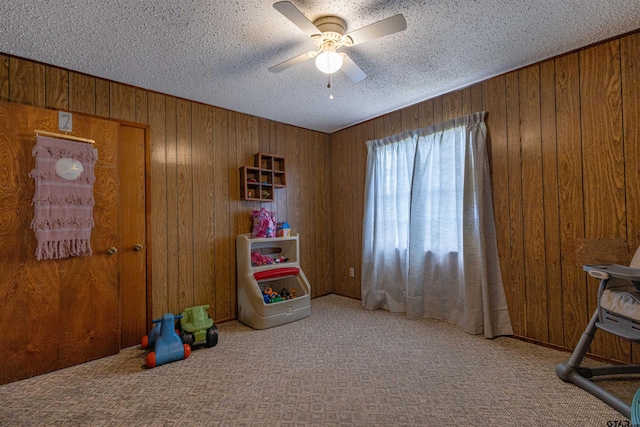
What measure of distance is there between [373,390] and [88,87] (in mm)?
3301

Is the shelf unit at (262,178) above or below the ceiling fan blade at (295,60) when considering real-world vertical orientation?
below

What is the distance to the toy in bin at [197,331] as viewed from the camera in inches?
102

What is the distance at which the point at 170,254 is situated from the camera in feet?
9.73

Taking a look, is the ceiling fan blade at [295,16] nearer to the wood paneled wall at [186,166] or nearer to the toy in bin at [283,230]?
the wood paneled wall at [186,166]

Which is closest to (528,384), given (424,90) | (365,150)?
(424,90)

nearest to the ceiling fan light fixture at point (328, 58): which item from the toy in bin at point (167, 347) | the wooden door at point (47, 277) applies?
the wooden door at point (47, 277)

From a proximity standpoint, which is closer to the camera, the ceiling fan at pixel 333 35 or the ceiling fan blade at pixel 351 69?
the ceiling fan at pixel 333 35

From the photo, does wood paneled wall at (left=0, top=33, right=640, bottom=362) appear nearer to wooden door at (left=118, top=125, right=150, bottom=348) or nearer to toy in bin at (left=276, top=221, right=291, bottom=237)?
wooden door at (left=118, top=125, right=150, bottom=348)

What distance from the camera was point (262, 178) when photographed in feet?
12.1

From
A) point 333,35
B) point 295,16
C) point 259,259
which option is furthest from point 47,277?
point 333,35

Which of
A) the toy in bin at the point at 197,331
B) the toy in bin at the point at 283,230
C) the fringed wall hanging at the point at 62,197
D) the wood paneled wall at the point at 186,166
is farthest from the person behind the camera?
the toy in bin at the point at 283,230

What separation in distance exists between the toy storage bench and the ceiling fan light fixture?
196 cm

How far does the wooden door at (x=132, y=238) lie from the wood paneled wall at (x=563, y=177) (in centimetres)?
317

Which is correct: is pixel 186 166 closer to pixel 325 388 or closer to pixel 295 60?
pixel 295 60
